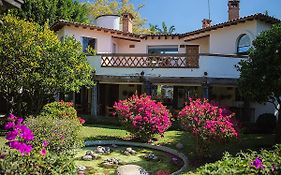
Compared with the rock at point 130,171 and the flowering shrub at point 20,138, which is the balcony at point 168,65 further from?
the flowering shrub at point 20,138

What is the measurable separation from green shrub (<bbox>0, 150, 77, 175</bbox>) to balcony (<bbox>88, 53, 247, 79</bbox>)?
14213mm

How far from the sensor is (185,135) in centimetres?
1725

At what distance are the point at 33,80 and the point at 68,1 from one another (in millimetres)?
16382

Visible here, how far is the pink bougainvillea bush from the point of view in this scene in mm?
11727

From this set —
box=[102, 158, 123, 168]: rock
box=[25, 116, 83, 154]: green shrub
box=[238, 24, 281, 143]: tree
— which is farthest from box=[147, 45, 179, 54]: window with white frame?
box=[25, 116, 83, 154]: green shrub

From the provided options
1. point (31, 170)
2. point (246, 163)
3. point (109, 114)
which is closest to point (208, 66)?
point (109, 114)

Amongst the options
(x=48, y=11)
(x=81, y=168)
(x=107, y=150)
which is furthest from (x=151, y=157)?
(x=48, y=11)

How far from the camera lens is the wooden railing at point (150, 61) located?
2027 cm

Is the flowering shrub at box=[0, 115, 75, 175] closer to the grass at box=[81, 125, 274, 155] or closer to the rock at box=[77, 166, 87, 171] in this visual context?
the rock at box=[77, 166, 87, 171]

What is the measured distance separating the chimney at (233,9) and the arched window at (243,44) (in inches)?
127

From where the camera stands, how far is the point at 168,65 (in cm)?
2052

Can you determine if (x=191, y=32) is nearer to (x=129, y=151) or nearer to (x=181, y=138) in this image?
(x=181, y=138)

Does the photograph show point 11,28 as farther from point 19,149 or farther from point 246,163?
point 246,163

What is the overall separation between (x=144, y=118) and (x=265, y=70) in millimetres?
5799
